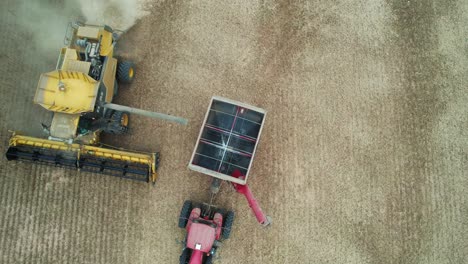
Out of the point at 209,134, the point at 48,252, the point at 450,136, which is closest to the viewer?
the point at 209,134

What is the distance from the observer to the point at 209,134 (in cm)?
988

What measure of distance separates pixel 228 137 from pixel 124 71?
3.65m

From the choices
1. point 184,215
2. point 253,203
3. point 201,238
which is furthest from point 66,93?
point 253,203

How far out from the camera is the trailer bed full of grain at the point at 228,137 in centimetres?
968

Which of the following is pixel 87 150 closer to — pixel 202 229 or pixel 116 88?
pixel 116 88

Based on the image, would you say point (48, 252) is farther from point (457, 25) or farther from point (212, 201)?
point (457, 25)

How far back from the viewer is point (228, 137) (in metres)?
9.76

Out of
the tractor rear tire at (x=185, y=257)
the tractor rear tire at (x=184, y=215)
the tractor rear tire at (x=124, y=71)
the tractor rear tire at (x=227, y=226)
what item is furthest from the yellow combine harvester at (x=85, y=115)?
the tractor rear tire at (x=227, y=226)

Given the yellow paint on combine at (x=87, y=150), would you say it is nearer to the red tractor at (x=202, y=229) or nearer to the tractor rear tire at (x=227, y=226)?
the red tractor at (x=202, y=229)

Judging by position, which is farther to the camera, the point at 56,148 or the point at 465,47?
the point at 465,47

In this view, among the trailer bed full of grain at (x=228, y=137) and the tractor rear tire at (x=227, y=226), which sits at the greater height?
the trailer bed full of grain at (x=228, y=137)

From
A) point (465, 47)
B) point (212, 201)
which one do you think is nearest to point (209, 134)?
point (212, 201)

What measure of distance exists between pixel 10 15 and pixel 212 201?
810 cm

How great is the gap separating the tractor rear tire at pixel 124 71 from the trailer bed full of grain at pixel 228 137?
2.79 meters
